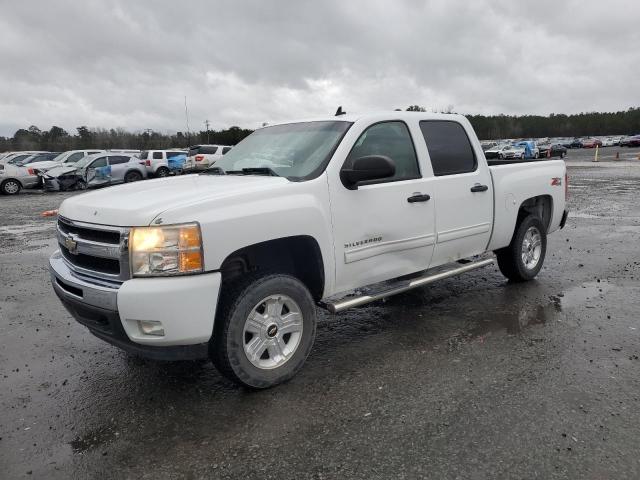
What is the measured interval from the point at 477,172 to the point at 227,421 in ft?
11.1

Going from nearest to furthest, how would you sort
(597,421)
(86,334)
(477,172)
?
(597,421)
(86,334)
(477,172)

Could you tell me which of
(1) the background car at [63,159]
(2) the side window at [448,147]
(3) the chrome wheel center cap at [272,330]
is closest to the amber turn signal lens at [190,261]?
(3) the chrome wheel center cap at [272,330]

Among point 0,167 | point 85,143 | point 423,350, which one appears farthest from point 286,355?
point 85,143

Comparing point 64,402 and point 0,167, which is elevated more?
point 0,167

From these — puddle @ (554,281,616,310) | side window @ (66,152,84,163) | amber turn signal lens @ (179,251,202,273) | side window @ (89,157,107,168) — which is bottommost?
puddle @ (554,281,616,310)

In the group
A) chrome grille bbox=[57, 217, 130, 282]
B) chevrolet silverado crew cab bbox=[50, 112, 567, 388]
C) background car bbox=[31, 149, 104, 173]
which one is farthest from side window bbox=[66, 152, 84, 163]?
chrome grille bbox=[57, 217, 130, 282]

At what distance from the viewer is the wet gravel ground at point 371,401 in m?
2.72

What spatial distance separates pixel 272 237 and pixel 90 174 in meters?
21.1

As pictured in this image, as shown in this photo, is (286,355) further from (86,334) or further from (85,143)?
(85,143)

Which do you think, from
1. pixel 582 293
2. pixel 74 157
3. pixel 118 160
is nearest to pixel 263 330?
pixel 582 293

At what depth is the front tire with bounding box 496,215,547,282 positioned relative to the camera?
5.80 meters

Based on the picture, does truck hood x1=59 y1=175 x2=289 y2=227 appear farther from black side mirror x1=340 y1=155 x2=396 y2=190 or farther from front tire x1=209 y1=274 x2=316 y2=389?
front tire x1=209 y1=274 x2=316 y2=389

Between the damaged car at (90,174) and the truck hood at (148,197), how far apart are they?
1990 cm

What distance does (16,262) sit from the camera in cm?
795
